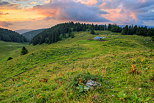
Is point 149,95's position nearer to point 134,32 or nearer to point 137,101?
point 137,101

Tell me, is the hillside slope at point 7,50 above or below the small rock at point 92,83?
below

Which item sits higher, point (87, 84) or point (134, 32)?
point (134, 32)

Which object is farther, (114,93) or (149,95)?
(114,93)

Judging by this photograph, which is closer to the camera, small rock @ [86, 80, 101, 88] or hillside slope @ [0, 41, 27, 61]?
small rock @ [86, 80, 101, 88]

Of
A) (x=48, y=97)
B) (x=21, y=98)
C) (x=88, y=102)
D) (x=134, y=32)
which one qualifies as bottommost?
(x=21, y=98)

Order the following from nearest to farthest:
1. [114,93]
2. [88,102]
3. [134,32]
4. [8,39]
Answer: [88,102] → [114,93] → [134,32] → [8,39]

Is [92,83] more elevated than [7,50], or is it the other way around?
[92,83]

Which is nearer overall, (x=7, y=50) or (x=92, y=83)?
(x=92, y=83)

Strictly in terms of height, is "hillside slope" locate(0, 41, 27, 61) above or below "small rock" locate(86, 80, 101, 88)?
below

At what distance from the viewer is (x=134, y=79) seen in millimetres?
8648

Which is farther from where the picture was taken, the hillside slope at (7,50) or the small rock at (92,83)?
the hillside slope at (7,50)

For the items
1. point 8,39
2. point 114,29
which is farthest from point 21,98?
point 8,39

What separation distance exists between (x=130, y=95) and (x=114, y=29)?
115 meters

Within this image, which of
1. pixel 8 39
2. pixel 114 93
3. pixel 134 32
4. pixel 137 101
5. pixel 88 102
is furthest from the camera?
pixel 8 39
